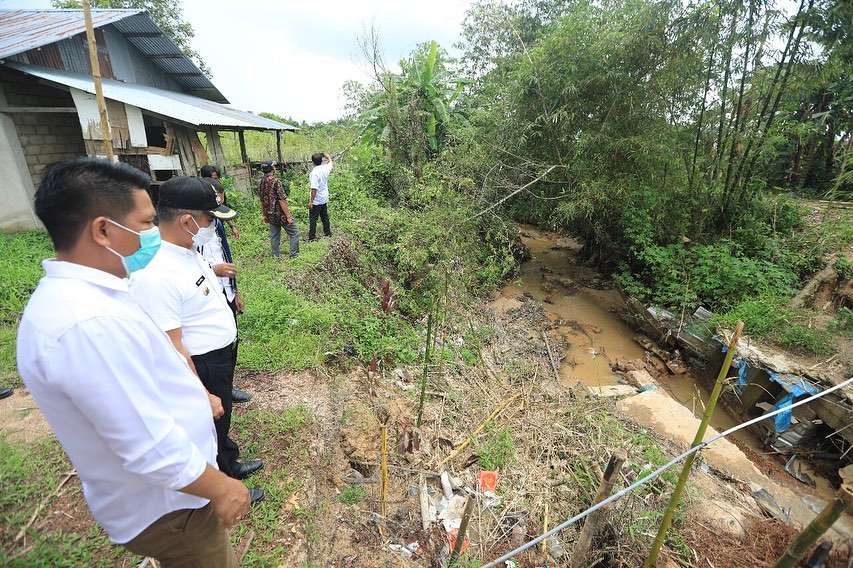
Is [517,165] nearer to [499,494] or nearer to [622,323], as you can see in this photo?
[622,323]

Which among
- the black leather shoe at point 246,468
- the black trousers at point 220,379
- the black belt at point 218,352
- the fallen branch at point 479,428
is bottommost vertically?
the fallen branch at point 479,428

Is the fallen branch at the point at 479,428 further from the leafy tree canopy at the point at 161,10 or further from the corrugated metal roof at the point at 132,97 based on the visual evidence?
the leafy tree canopy at the point at 161,10

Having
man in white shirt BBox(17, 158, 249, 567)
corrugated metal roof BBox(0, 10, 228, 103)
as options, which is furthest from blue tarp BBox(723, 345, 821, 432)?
corrugated metal roof BBox(0, 10, 228, 103)

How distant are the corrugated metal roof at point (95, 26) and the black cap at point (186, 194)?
6.73 metres

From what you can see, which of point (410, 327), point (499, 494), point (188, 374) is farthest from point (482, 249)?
point (188, 374)

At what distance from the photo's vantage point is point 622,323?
7754 millimetres

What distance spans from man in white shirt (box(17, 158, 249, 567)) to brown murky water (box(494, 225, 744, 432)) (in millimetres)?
5069

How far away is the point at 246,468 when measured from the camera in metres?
2.62

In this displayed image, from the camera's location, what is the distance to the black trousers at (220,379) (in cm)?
213

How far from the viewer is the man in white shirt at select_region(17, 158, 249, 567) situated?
3.27 ft

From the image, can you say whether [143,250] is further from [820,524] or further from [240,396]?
[820,524]

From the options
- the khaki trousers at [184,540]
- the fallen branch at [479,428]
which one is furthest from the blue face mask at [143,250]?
the fallen branch at [479,428]

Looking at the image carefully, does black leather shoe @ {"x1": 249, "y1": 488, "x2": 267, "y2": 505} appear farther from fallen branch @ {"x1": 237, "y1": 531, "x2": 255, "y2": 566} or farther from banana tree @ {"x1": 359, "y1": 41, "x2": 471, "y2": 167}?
banana tree @ {"x1": 359, "y1": 41, "x2": 471, "y2": 167}

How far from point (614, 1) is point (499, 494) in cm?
838
